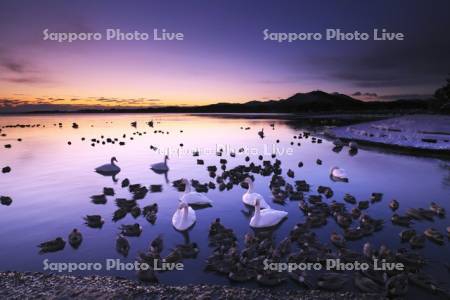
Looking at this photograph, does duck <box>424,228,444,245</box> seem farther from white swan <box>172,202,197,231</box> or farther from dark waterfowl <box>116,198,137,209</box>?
dark waterfowl <box>116,198,137,209</box>

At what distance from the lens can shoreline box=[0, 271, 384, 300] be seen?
27.8 ft

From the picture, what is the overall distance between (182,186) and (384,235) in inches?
449

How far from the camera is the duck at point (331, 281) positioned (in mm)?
9023

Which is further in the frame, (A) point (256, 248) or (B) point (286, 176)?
(B) point (286, 176)

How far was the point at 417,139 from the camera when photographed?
123 feet

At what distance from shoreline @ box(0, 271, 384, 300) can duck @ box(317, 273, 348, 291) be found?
0.25 m

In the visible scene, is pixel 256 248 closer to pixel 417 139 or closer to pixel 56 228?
pixel 56 228

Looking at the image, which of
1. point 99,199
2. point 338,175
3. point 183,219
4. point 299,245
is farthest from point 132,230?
point 338,175

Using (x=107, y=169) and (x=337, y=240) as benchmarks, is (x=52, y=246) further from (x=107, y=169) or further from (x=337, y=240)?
A: (x=107, y=169)

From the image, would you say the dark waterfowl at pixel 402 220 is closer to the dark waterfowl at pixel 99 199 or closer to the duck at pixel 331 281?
the duck at pixel 331 281

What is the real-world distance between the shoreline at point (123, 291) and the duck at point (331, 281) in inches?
10.0

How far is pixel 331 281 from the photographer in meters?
9.09

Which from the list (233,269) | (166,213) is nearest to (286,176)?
(166,213)

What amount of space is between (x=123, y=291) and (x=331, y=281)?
5390mm
